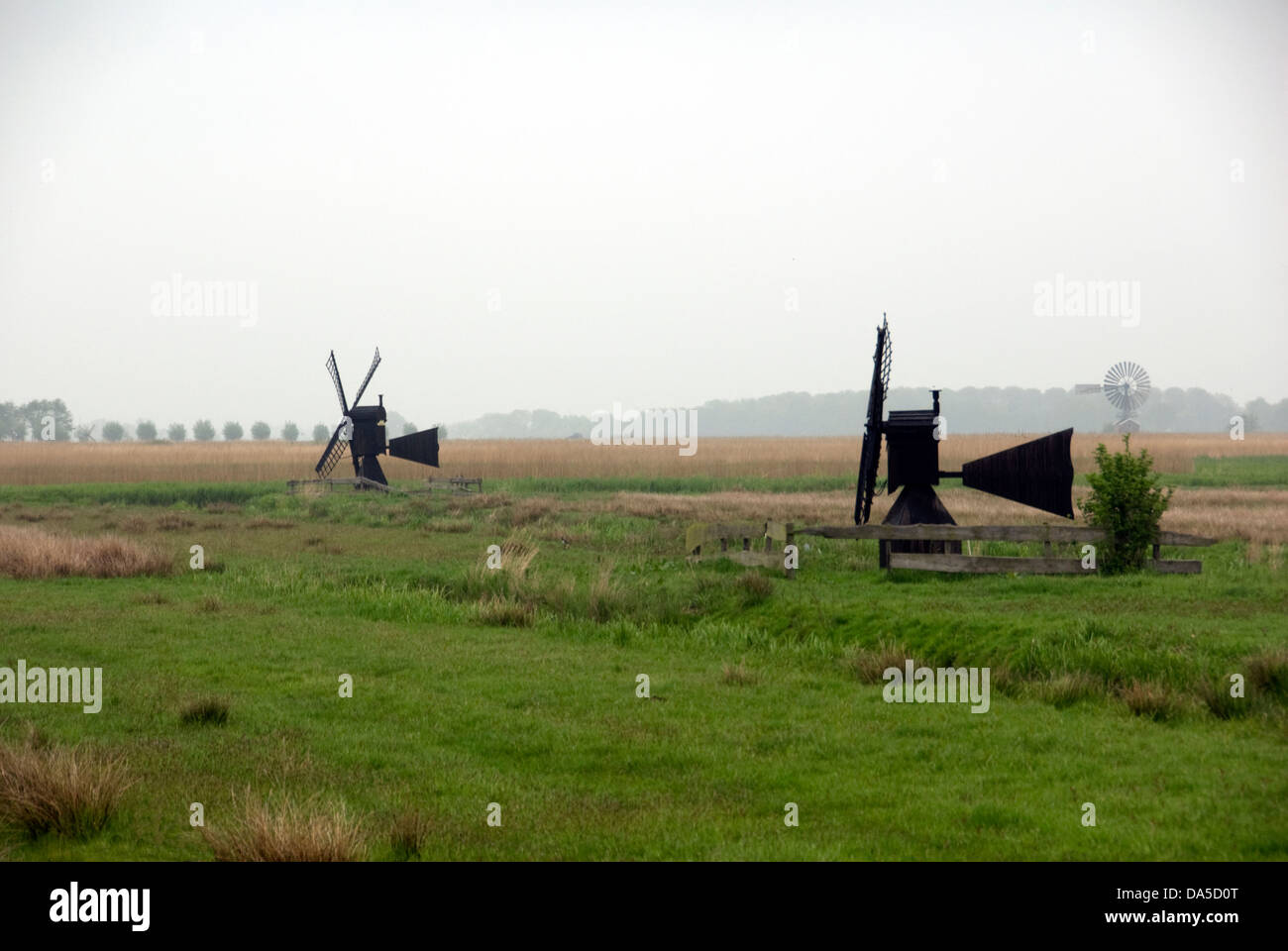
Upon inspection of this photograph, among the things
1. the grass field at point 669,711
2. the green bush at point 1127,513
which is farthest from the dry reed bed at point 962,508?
the green bush at point 1127,513

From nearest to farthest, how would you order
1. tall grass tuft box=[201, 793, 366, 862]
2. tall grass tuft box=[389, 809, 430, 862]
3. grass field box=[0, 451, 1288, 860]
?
tall grass tuft box=[201, 793, 366, 862] → tall grass tuft box=[389, 809, 430, 862] → grass field box=[0, 451, 1288, 860]

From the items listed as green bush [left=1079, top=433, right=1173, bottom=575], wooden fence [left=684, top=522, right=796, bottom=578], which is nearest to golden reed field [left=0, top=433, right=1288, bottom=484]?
wooden fence [left=684, top=522, right=796, bottom=578]

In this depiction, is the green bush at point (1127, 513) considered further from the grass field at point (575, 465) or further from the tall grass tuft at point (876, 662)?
the grass field at point (575, 465)

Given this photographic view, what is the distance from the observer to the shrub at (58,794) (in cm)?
792

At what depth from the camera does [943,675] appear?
12.6 metres

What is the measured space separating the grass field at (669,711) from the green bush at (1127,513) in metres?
1.33

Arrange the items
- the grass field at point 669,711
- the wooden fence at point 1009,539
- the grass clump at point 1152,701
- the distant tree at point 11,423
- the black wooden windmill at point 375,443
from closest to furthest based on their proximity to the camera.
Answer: the grass field at point 669,711
the grass clump at point 1152,701
the wooden fence at point 1009,539
the black wooden windmill at point 375,443
the distant tree at point 11,423

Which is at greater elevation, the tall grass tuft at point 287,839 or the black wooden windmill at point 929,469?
the black wooden windmill at point 929,469

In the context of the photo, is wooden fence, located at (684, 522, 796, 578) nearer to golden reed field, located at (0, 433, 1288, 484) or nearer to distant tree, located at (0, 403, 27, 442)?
golden reed field, located at (0, 433, 1288, 484)

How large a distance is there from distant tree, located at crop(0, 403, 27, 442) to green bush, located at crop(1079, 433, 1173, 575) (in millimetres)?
208464

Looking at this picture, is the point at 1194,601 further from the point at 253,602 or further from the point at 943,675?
the point at 253,602

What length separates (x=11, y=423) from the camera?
192 meters

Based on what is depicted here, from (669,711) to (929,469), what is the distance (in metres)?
10.7

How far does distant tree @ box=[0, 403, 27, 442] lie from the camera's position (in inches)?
7515
